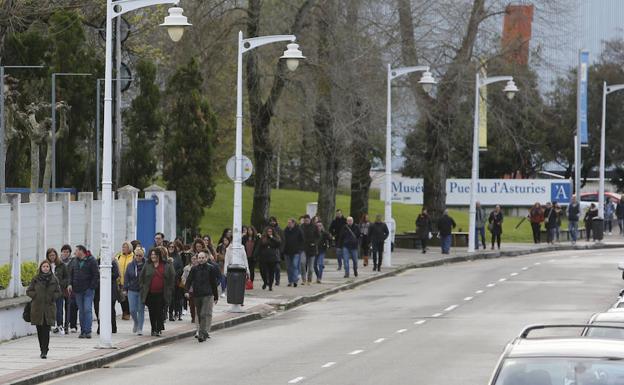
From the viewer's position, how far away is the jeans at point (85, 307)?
995 inches

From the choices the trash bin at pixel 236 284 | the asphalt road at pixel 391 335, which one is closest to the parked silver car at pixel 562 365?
the asphalt road at pixel 391 335

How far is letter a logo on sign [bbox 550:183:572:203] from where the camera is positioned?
63.2 metres

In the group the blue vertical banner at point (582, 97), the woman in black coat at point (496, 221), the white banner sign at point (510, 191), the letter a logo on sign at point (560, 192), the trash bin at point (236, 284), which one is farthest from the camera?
the white banner sign at point (510, 191)

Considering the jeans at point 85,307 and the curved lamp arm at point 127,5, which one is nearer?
the curved lamp arm at point 127,5

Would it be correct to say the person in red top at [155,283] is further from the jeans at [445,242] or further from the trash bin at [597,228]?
the trash bin at [597,228]

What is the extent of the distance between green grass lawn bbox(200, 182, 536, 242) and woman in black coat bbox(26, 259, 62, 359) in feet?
111

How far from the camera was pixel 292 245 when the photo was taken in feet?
120

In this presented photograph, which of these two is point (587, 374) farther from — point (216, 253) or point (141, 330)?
point (216, 253)

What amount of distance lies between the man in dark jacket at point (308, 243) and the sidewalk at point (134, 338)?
407 millimetres

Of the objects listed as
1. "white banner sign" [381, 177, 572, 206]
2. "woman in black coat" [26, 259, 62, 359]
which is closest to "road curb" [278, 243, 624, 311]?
"white banner sign" [381, 177, 572, 206]

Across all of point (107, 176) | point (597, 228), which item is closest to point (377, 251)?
point (597, 228)

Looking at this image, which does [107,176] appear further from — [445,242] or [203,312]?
[445,242]

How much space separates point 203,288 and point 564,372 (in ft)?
52.0

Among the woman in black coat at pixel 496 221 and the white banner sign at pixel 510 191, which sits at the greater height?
the white banner sign at pixel 510 191
